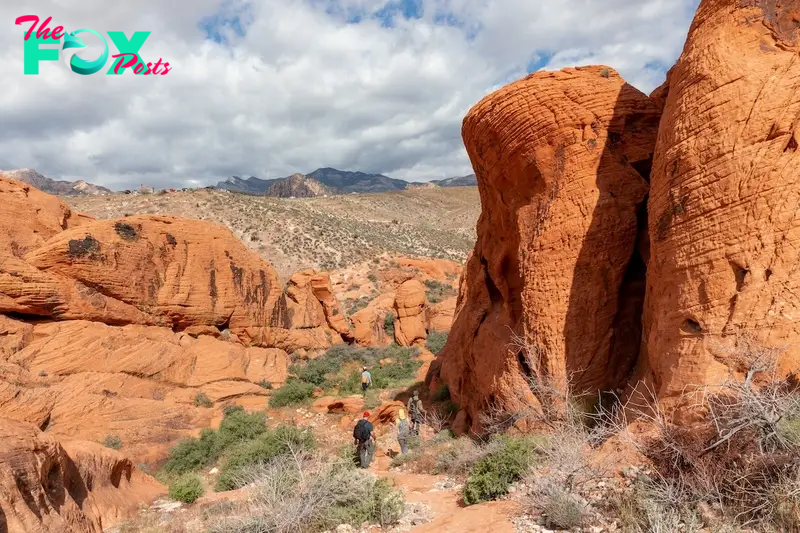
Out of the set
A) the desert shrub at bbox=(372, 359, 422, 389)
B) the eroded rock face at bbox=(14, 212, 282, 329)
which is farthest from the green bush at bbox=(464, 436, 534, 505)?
the eroded rock face at bbox=(14, 212, 282, 329)

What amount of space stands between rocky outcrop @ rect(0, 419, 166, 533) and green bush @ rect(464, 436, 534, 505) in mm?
4930

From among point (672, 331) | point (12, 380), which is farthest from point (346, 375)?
point (672, 331)

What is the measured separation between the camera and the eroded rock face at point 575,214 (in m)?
8.01

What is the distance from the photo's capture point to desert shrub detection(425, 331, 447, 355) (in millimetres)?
23844

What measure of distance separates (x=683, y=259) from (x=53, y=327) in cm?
1546

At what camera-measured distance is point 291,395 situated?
16078 millimetres

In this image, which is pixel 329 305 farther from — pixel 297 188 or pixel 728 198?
pixel 297 188

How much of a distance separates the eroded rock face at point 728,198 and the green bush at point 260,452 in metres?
6.88

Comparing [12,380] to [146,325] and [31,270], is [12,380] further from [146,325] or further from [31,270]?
[146,325]

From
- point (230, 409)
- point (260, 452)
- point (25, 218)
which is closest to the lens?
point (260, 452)

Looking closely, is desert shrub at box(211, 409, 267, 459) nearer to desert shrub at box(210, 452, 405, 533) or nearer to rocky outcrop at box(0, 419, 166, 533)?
rocky outcrop at box(0, 419, 166, 533)

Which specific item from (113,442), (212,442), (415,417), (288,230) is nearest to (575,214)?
(415,417)

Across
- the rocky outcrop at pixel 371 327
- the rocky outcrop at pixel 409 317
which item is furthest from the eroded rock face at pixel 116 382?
the rocky outcrop at pixel 409 317

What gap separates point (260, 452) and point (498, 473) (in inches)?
221
